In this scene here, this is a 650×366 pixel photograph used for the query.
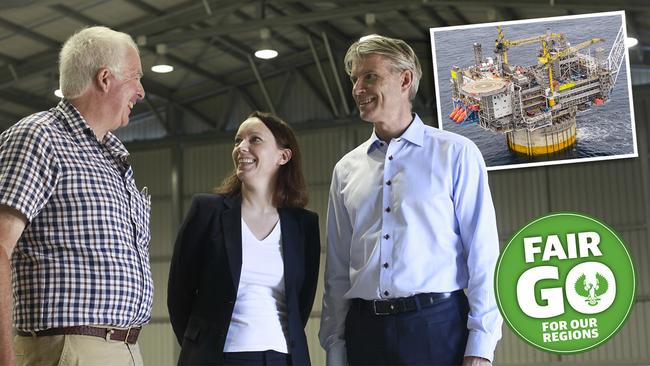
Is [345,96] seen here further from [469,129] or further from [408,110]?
[408,110]

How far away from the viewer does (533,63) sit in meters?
5.27

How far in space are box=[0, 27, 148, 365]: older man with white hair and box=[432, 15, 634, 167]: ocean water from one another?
293cm

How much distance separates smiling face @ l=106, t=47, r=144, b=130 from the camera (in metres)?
2.28

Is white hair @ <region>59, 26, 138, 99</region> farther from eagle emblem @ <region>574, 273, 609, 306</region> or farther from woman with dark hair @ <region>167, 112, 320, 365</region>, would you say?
eagle emblem @ <region>574, 273, 609, 306</region>

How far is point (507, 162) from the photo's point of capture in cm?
507

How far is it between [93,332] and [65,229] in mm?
281

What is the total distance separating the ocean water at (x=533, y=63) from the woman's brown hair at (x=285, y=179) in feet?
6.48

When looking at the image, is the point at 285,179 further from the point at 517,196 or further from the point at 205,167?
the point at 205,167

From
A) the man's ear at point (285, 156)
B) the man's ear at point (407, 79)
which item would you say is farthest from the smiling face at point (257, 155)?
the man's ear at point (407, 79)

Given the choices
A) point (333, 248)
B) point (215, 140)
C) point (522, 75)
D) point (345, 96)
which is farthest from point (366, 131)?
point (333, 248)

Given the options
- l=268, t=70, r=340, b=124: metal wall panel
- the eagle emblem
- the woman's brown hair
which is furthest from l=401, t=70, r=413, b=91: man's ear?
l=268, t=70, r=340, b=124: metal wall panel

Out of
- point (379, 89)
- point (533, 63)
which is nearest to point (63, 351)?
point (379, 89)

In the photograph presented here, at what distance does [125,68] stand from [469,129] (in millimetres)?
3032

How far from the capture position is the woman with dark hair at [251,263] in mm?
2744
